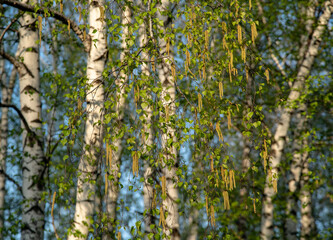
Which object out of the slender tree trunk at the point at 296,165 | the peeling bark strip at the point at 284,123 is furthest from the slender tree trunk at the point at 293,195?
the peeling bark strip at the point at 284,123

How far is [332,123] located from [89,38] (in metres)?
12.8

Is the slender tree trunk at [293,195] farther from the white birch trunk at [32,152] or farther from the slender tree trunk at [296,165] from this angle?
the white birch trunk at [32,152]

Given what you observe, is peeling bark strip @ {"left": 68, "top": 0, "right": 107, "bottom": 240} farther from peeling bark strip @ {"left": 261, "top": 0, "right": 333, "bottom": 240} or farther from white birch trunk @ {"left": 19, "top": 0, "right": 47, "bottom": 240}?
peeling bark strip @ {"left": 261, "top": 0, "right": 333, "bottom": 240}

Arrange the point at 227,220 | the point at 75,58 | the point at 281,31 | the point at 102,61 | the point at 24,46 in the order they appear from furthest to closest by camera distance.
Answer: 1. the point at 75,58
2. the point at 281,31
3. the point at 227,220
4. the point at 24,46
5. the point at 102,61

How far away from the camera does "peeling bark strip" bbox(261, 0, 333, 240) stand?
8.91 meters

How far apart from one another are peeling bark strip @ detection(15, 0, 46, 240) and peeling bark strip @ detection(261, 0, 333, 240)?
432 centimetres

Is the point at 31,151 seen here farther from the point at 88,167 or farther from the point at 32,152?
the point at 88,167

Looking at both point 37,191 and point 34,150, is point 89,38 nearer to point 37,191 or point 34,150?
point 34,150

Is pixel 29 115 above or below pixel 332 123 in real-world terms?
below

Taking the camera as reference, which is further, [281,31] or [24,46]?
[281,31]

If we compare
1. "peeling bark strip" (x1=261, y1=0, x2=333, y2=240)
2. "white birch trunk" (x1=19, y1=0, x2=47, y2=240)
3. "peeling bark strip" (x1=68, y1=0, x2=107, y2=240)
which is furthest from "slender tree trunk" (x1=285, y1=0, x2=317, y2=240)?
"peeling bark strip" (x1=68, y1=0, x2=107, y2=240)

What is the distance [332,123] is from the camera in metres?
16.2

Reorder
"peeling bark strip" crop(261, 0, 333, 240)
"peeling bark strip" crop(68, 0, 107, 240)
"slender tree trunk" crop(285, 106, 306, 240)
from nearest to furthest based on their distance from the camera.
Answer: "peeling bark strip" crop(68, 0, 107, 240), "peeling bark strip" crop(261, 0, 333, 240), "slender tree trunk" crop(285, 106, 306, 240)

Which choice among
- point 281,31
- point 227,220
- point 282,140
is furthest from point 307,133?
point 281,31
